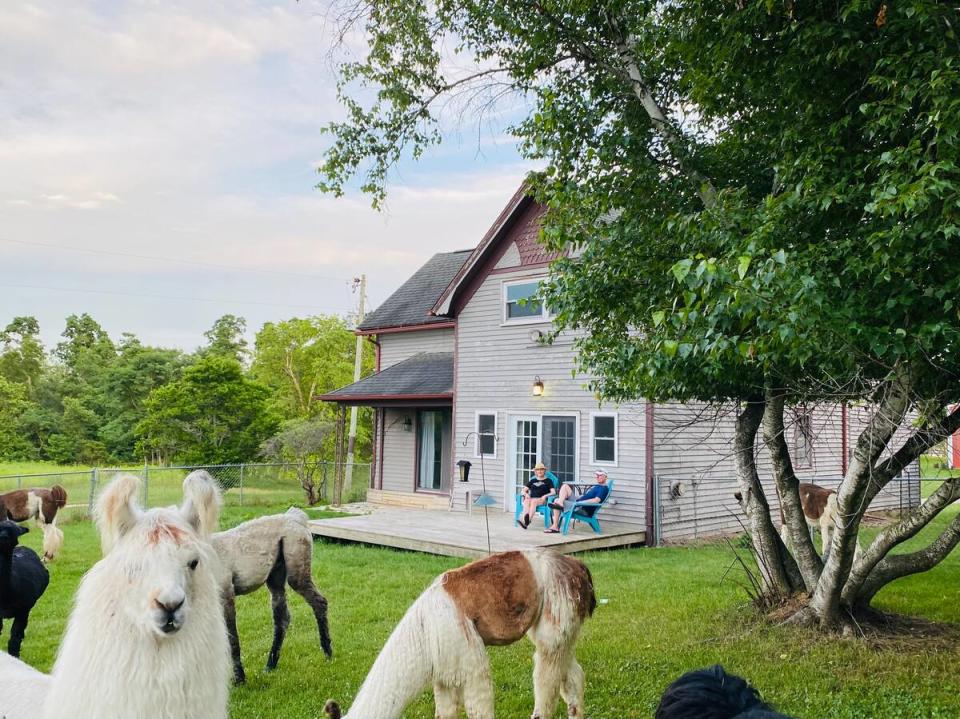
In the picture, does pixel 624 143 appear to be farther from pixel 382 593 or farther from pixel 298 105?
pixel 298 105

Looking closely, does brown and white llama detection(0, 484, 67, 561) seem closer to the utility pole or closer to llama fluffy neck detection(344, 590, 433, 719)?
the utility pole

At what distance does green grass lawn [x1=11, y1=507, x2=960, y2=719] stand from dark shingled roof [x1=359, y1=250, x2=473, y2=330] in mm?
10477

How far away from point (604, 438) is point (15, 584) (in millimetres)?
10475

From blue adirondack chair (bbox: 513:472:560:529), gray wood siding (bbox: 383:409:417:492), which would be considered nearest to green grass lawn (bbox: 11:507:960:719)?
blue adirondack chair (bbox: 513:472:560:529)

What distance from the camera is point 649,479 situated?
12977mm

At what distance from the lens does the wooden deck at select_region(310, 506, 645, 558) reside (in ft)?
36.8

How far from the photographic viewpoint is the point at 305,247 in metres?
32.3

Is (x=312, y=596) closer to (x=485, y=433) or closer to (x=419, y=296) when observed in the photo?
(x=485, y=433)

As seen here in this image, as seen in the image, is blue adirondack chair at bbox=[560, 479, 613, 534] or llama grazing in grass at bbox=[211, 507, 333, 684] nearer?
llama grazing in grass at bbox=[211, 507, 333, 684]

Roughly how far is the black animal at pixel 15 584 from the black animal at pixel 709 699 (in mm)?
5408

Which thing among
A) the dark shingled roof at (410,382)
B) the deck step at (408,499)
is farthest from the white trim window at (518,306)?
the deck step at (408,499)

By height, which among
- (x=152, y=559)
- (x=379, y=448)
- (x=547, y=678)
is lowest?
(x=547, y=678)

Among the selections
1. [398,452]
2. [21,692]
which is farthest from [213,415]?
[21,692]

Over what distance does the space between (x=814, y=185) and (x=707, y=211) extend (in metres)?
0.92
